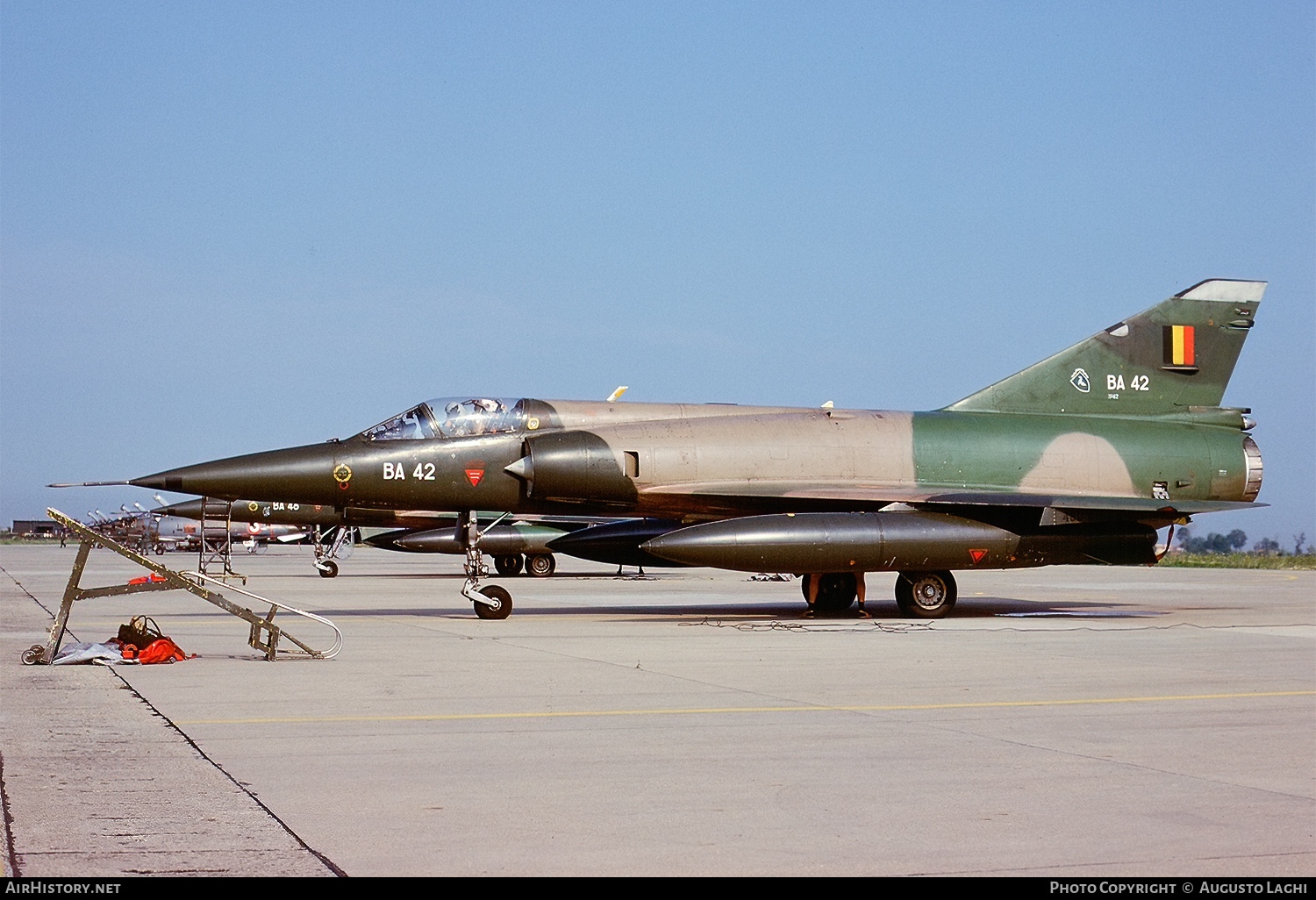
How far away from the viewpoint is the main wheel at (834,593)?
698 inches

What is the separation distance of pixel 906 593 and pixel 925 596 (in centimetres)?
24

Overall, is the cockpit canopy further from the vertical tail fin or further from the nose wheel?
the vertical tail fin

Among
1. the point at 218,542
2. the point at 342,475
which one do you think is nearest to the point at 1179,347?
the point at 342,475

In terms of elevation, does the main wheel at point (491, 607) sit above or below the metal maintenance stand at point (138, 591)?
below

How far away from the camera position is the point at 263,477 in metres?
15.4

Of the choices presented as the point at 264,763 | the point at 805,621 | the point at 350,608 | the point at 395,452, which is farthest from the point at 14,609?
the point at 264,763

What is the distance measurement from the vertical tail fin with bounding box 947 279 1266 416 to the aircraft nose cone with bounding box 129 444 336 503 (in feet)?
27.8

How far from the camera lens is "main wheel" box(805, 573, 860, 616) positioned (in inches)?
698

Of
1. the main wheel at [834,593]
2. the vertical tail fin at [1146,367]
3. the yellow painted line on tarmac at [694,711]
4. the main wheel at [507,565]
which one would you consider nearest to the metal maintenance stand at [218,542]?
the yellow painted line on tarmac at [694,711]

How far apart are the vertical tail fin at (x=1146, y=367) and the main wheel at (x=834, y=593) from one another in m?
2.92

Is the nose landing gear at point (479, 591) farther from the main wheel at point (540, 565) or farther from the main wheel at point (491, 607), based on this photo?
the main wheel at point (540, 565)

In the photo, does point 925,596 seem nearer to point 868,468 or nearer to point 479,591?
point 868,468
